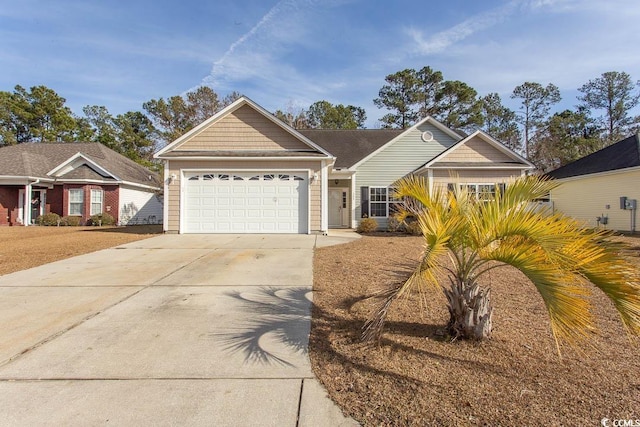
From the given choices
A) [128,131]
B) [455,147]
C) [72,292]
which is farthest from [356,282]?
[128,131]

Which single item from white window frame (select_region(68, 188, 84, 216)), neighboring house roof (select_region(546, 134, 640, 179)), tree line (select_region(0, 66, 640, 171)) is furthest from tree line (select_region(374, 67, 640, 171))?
white window frame (select_region(68, 188, 84, 216))

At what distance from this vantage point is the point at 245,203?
13422 millimetres

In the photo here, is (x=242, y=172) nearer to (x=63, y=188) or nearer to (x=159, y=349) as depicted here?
(x=159, y=349)

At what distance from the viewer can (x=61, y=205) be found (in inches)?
795

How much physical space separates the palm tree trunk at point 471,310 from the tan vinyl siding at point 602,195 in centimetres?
1348

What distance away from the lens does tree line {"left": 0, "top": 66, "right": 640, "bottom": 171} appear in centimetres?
3444

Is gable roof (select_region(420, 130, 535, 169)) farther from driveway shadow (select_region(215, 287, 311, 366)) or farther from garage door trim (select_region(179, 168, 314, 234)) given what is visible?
driveway shadow (select_region(215, 287, 311, 366))

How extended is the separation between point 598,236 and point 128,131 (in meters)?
44.2

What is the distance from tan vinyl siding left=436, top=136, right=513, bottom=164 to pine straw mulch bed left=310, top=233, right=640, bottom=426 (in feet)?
37.2

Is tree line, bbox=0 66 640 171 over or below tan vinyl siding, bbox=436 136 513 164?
over

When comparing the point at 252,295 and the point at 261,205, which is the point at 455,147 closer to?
the point at 261,205

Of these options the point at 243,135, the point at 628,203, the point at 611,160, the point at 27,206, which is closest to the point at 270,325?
the point at 243,135

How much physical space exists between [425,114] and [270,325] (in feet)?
115

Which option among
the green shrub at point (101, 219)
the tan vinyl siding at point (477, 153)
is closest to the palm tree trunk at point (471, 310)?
the tan vinyl siding at point (477, 153)
